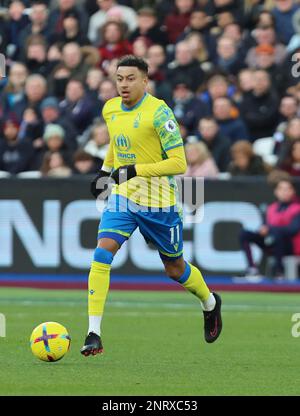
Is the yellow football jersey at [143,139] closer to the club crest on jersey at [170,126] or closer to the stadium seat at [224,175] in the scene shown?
the club crest on jersey at [170,126]

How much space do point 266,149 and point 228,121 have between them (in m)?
0.67

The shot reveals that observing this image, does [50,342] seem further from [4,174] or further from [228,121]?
[4,174]

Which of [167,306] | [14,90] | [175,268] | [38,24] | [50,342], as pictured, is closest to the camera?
[50,342]

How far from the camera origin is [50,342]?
31.2ft

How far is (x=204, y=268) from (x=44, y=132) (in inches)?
148

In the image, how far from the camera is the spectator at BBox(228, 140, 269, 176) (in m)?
17.1

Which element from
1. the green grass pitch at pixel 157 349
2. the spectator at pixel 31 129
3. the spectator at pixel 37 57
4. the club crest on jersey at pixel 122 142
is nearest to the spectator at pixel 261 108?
the green grass pitch at pixel 157 349

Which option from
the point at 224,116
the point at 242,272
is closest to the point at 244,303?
the point at 242,272

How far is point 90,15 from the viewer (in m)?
21.0

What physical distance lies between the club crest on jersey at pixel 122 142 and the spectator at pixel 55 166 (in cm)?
765

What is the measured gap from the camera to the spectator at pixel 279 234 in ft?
54.6

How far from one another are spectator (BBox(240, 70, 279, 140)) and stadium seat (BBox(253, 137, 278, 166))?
14cm

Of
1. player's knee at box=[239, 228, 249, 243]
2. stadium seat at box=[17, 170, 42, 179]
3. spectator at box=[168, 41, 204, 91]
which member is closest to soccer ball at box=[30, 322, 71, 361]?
player's knee at box=[239, 228, 249, 243]
